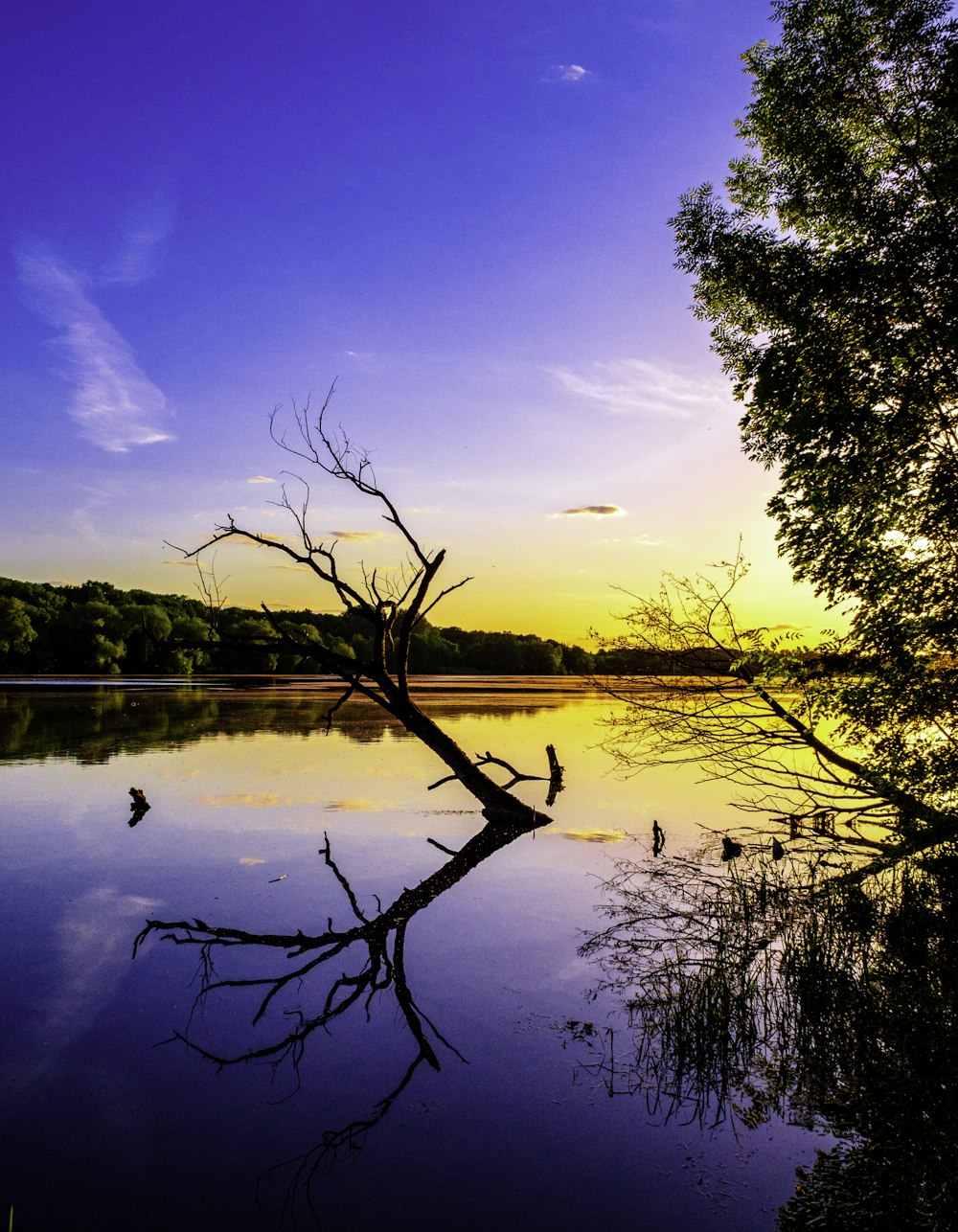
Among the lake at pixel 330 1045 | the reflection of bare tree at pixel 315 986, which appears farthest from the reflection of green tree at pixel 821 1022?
the reflection of bare tree at pixel 315 986

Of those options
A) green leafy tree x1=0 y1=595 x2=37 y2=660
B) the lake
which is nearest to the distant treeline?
green leafy tree x1=0 y1=595 x2=37 y2=660

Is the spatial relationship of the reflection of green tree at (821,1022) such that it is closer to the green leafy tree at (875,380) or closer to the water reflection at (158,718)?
the green leafy tree at (875,380)

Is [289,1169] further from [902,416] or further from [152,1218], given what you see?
[902,416]

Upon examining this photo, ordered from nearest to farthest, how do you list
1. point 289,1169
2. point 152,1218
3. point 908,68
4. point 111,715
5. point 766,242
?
point 152,1218 → point 289,1169 → point 908,68 → point 766,242 → point 111,715

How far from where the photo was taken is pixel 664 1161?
6215 mm

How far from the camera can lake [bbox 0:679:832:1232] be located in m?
5.86

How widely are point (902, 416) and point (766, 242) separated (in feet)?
15.3

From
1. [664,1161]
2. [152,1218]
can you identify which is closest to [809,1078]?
[664,1161]

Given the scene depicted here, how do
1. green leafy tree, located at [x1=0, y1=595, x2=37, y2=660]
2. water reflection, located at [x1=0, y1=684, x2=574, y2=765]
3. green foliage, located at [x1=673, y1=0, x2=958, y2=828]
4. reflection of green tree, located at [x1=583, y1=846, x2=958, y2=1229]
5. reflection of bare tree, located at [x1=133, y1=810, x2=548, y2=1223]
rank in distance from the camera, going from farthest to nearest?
green leafy tree, located at [x1=0, y1=595, x2=37, y2=660], water reflection, located at [x1=0, y1=684, x2=574, y2=765], green foliage, located at [x1=673, y1=0, x2=958, y2=828], reflection of bare tree, located at [x1=133, y1=810, x2=548, y2=1223], reflection of green tree, located at [x1=583, y1=846, x2=958, y2=1229]

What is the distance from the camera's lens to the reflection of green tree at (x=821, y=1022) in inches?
229

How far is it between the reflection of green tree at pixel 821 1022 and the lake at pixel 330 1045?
297mm

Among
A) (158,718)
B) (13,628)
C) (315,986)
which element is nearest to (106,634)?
(13,628)

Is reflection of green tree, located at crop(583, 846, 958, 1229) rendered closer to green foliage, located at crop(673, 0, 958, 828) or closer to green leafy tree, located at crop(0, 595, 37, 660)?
green foliage, located at crop(673, 0, 958, 828)

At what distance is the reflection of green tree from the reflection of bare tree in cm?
235
